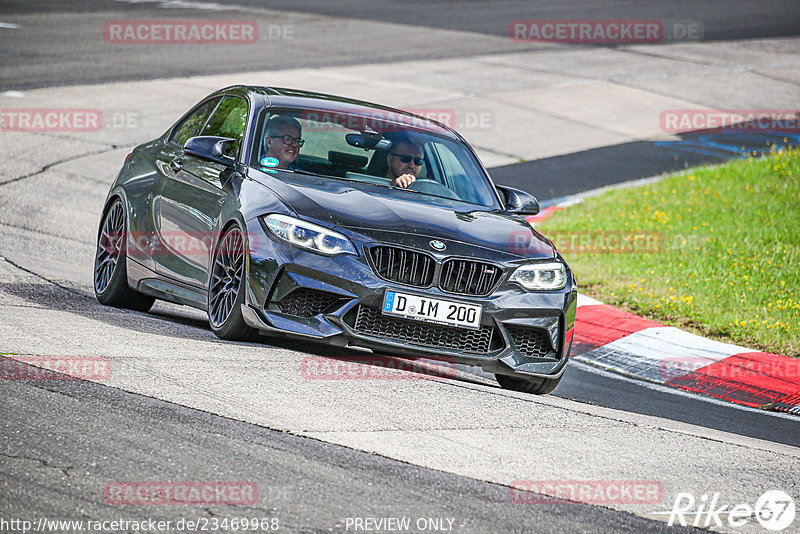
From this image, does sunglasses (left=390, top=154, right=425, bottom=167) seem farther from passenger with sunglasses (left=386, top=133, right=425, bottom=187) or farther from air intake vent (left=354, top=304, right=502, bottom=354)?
air intake vent (left=354, top=304, right=502, bottom=354)

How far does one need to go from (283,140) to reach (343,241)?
4.58ft

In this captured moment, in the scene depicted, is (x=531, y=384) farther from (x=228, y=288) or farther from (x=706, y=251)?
(x=706, y=251)

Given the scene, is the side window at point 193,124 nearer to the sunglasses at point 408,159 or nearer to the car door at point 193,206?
the car door at point 193,206

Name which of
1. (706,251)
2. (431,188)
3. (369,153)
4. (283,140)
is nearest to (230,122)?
(283,140)

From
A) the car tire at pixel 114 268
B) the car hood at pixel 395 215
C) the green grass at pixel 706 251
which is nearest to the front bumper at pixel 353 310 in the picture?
the car hood at pixel 395 215

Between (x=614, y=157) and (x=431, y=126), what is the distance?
10.5 metres

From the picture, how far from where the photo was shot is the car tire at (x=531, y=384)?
740 centimetres

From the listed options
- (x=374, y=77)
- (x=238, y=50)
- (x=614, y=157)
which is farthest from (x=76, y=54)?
(x=614, y=157)

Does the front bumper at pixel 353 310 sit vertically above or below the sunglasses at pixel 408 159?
below

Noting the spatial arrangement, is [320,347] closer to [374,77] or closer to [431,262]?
[431,262]

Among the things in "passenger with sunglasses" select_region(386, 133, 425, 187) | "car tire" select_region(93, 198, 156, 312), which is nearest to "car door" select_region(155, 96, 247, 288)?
"car tire" select_region(93, 198, 156, 312)

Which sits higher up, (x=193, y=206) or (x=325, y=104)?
(x=325, y=104)

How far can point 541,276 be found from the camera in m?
7.21

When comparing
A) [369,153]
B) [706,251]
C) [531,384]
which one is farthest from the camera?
[706,251]
